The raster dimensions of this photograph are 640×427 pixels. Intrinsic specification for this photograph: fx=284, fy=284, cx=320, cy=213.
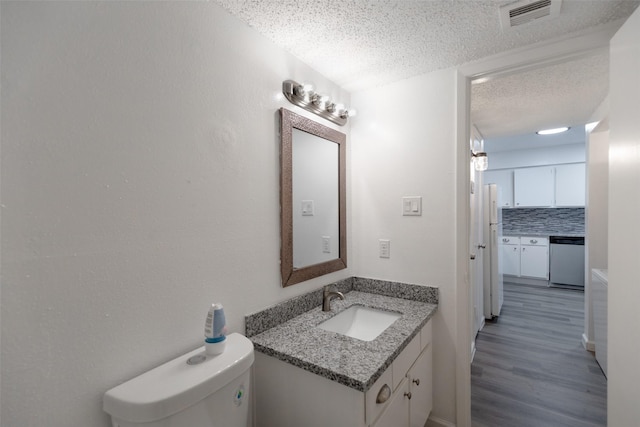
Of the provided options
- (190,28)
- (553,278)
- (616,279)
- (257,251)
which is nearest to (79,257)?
(257,251)

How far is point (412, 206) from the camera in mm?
1783

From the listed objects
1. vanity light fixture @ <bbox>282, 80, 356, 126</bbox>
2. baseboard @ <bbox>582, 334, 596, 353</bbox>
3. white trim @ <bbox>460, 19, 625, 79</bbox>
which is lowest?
baseboard @ <bbox>582, 334, 596, 353</bbox>

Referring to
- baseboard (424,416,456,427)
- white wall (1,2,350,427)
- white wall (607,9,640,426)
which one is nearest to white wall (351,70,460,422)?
baseboard (424,416,456,427)

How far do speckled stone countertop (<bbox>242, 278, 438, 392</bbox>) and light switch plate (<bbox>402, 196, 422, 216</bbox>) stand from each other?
576 mm

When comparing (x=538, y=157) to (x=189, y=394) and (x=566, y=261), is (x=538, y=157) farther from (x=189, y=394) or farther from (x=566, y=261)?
(x=189, y=394)

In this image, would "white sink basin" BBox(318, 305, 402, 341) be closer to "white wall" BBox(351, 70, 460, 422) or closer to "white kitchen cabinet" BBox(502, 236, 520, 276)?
"white wall" BBox(351, 70, 460, 422)

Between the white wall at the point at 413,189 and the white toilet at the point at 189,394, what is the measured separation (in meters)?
1.14

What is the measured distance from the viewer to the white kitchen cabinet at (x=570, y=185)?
458 cm

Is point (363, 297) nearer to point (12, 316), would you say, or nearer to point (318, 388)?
point (318, 388)

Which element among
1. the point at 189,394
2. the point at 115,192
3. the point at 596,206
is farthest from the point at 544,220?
the point at 115,192

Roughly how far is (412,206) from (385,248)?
33 centimetres

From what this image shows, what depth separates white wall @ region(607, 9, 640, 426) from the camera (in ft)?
3.60

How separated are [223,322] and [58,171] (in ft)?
2.14

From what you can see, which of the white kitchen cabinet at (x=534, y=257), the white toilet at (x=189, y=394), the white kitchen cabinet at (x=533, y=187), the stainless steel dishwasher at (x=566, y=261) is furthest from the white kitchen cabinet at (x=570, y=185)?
the white toilet at (x=189, y=394)
